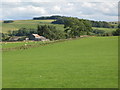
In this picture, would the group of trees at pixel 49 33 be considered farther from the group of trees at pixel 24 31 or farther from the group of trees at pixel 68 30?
the group of trees at pixel 24 31

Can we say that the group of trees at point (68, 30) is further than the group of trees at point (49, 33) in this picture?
No

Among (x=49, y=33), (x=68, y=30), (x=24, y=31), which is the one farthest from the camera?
(x=24, y=31)

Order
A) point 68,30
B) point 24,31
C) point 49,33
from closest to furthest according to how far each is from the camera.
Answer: point 68,30 → point 49,33 → point 24,31

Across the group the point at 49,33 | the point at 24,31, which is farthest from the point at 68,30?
the point at 24,31

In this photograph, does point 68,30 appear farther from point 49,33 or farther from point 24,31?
point 24,31

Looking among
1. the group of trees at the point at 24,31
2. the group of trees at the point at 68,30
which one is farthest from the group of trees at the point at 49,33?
the group of trees at the point at 24,31

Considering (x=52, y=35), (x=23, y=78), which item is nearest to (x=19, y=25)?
(x=52, y=35)

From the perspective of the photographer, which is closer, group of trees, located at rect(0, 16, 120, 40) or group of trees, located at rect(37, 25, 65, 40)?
group of trees, located at rect(0, 16, 120, 40)

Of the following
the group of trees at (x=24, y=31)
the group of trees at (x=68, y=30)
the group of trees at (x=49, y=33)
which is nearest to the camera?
the group of trees at (x=68, y=30)

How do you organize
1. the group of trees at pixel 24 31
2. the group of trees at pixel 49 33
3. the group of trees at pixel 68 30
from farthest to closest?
the group of trees at pixel 24 31, the group of trees at pixel 49 33, the group of trees at pixel 68 30

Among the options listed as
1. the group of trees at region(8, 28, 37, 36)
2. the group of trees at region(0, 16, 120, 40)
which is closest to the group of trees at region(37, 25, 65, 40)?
the group of trees at region(0, 16, 120, 40)

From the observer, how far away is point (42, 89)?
14227mm

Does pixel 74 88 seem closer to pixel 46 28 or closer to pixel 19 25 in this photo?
pixel 46 28

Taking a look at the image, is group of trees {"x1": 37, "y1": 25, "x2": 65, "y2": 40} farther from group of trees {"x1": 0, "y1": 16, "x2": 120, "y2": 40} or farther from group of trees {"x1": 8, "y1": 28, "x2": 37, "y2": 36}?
group of trees {"x1": 8, "y1": 28, "x2": 37, "y2": 36}
